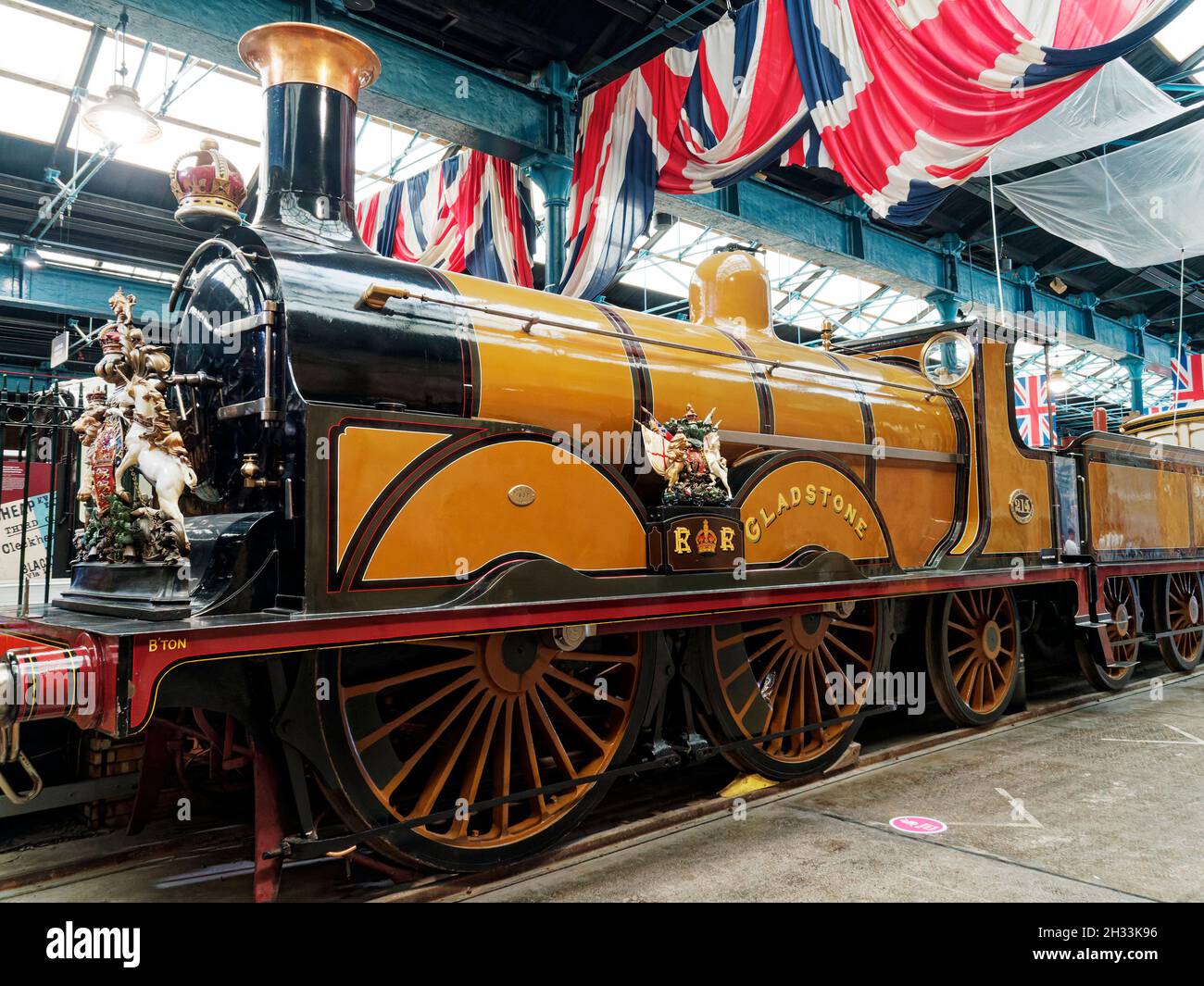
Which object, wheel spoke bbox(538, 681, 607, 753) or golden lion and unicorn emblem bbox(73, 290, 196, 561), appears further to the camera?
wheel spoke bbox(538, 681, 607, 753)

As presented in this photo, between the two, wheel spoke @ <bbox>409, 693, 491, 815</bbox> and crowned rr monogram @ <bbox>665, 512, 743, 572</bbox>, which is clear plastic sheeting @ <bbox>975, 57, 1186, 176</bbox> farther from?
wheel spoke @ <bbox>409, 693, 491, 815</bbox>

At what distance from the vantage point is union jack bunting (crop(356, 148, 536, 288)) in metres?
7.86

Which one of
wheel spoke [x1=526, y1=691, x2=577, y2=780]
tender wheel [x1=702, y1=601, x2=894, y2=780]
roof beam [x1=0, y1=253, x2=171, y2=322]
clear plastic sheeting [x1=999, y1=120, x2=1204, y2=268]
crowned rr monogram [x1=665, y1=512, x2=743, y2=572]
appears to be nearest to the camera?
wheel spoke [x1=526, y1=691, x2=577, y2=780]

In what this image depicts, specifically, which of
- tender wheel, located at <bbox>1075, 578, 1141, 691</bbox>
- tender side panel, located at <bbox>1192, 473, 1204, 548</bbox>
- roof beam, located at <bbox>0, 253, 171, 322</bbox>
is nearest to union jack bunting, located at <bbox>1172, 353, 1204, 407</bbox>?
tender side panel, located at <bbox>1192, 473, 1204, 548</bbox>

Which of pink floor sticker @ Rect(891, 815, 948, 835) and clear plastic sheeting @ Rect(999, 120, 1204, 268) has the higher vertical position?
clear plastic sheeting @ Rect(999, 120, 1204, 268)

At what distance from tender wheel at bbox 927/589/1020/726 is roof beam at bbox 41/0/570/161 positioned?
5205 mm

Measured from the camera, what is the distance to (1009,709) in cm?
593

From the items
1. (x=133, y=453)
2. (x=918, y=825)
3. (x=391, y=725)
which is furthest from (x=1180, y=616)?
(x=133, y=453)

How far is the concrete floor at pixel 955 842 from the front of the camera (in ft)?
9.80

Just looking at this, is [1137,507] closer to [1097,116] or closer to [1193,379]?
[1097,116]

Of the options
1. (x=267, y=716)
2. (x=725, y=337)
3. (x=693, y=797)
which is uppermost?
(x=725, y=337)
